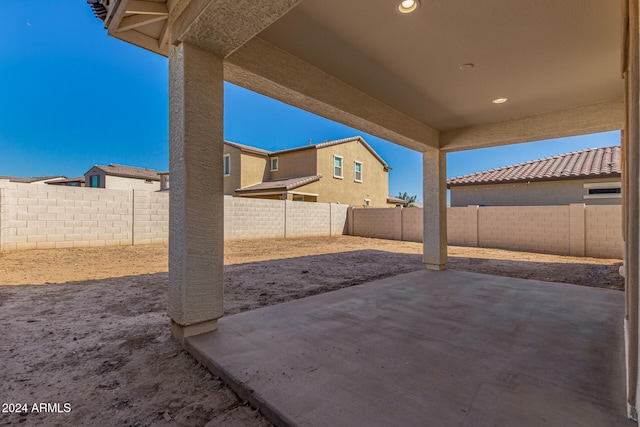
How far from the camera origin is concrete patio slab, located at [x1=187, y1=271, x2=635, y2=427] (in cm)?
158

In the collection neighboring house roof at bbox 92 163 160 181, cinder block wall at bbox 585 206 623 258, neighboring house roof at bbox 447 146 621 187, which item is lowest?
cinder block wall at bbox 585 206 623 258

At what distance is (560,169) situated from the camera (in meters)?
12.6

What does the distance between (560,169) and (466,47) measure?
13.2 metres

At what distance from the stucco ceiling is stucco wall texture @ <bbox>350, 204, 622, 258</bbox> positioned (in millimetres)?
6701

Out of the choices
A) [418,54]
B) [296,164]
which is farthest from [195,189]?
[296,164]

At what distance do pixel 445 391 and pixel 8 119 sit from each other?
3369 centimetres

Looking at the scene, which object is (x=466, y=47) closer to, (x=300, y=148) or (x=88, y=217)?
(x=88, y=217)

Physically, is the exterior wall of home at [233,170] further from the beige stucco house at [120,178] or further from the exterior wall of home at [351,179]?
the beige stucco house at [120,178]

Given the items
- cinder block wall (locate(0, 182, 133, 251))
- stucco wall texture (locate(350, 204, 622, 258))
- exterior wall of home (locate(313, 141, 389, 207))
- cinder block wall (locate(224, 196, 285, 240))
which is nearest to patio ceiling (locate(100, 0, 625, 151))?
stucco wall texture (locate(350, 204, 622, 258))

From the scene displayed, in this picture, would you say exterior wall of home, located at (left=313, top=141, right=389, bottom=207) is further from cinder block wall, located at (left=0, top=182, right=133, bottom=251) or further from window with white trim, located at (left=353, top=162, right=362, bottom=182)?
cinder block wall, located at (left=0, top=182, right=133, bottom=251)

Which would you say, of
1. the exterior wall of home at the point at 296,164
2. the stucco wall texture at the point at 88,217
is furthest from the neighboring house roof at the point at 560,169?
the stucco wall texture at the point at 88,217

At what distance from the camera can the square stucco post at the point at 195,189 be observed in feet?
8.03

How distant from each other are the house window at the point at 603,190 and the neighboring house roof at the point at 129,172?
90.5 feet

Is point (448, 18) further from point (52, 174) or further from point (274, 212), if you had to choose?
point (52, 174)
